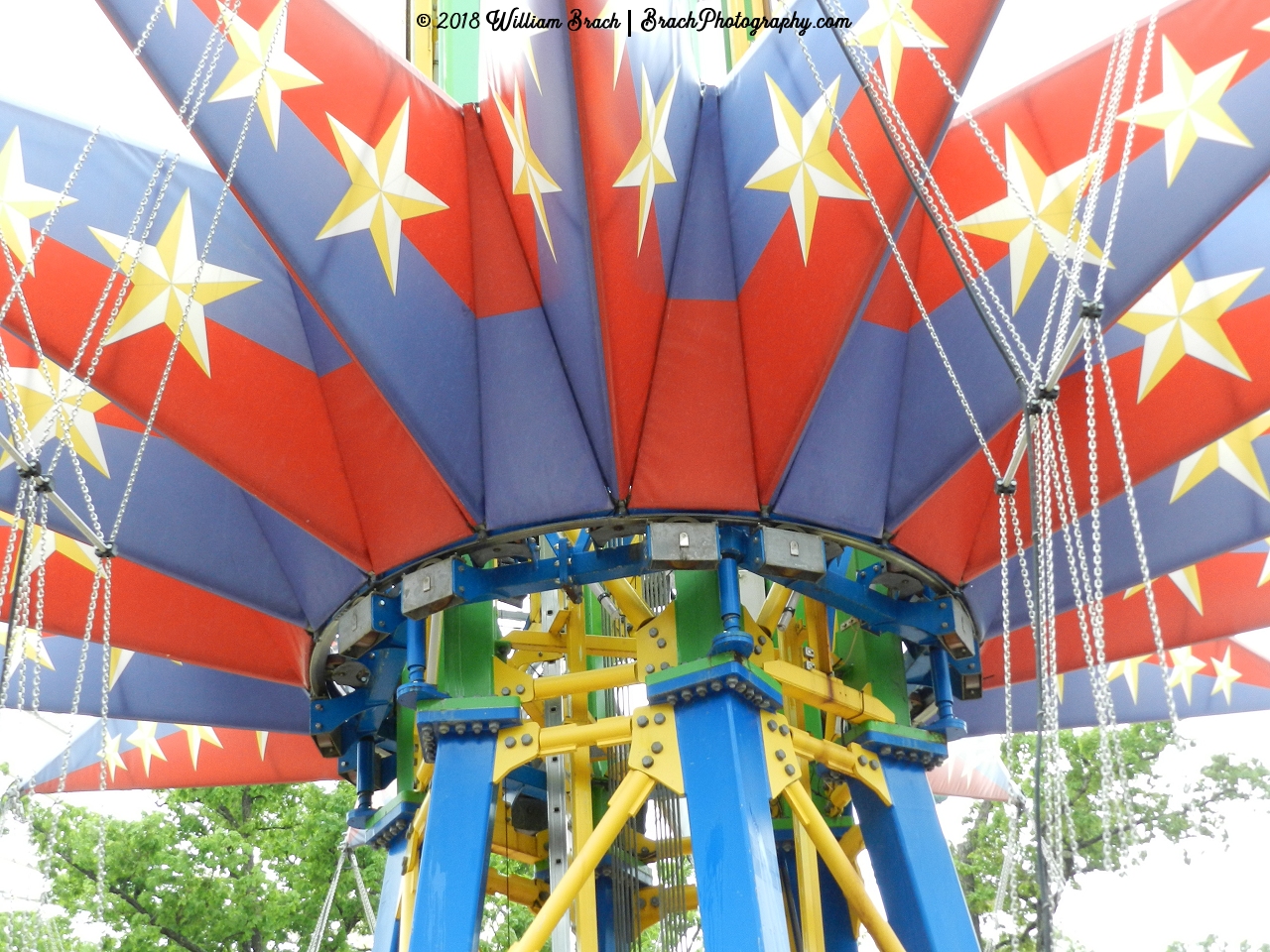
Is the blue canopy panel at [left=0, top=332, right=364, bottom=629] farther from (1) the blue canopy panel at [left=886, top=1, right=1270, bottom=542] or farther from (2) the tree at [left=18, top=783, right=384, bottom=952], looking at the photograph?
(2) the tree at [left=18, top=783, right=384, bottom=952]

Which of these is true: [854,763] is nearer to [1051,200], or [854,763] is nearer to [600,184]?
[1051,200]

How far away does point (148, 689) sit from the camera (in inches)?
481

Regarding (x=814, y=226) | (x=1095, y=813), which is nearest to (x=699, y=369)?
(x=814, y=226)

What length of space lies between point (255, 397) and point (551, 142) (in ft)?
8.56

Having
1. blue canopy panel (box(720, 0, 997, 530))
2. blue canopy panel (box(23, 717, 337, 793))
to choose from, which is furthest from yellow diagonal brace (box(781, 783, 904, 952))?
blue canopy panel (box(23, 717, 337, 793))

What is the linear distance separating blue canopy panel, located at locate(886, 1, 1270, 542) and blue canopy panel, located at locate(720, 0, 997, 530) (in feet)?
0.98

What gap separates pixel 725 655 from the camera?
28.9ft

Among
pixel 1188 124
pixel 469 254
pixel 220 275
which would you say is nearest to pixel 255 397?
pixel 220 275

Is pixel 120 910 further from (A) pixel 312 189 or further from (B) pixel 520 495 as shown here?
(A) pixel 312 189

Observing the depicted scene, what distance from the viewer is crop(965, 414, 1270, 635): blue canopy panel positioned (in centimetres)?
1022

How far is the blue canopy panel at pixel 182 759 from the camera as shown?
14.2 metres

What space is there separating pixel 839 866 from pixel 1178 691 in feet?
20.5

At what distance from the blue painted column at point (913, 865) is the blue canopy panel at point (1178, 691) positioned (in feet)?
12.7

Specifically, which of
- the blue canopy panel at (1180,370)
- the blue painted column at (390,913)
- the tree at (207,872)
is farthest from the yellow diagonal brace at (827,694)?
the tree at (207,872)
